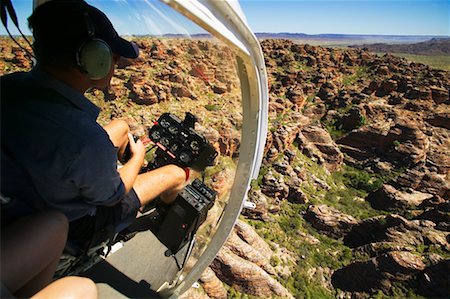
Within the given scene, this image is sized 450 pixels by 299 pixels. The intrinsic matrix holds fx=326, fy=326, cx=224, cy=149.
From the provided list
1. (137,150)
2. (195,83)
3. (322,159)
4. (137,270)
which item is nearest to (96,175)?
(137,150)

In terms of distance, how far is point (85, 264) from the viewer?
211 cm

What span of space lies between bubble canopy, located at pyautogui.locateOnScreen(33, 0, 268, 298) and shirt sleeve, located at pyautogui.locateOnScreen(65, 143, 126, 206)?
62 cm

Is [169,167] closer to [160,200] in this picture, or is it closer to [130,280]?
[160,200]

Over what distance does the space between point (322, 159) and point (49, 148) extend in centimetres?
4057

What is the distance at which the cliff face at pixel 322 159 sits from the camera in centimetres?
236

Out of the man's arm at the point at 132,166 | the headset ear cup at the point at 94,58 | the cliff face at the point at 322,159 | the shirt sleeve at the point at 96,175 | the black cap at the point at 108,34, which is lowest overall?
the cliff face at the point at 322,159

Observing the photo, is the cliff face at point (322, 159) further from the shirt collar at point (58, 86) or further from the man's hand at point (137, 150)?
the shirt collar at point (58, 86)

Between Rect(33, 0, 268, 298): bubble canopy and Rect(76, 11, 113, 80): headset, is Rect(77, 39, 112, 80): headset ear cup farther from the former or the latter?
Rect(33, 0, 268, 298): bubble canopy

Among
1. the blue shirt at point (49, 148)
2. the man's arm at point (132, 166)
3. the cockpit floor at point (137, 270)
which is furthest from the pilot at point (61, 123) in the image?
the cockpit floor at point (137, 270)

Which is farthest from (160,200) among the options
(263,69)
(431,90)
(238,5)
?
(431,90)

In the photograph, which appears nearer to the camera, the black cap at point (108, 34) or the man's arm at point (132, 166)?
the black cap at point (108, 34)

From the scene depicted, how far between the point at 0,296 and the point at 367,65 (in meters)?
64.2

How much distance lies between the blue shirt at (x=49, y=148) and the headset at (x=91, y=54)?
12cm

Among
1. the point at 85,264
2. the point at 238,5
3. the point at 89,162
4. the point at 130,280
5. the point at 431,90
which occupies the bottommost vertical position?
the point at 431,90
